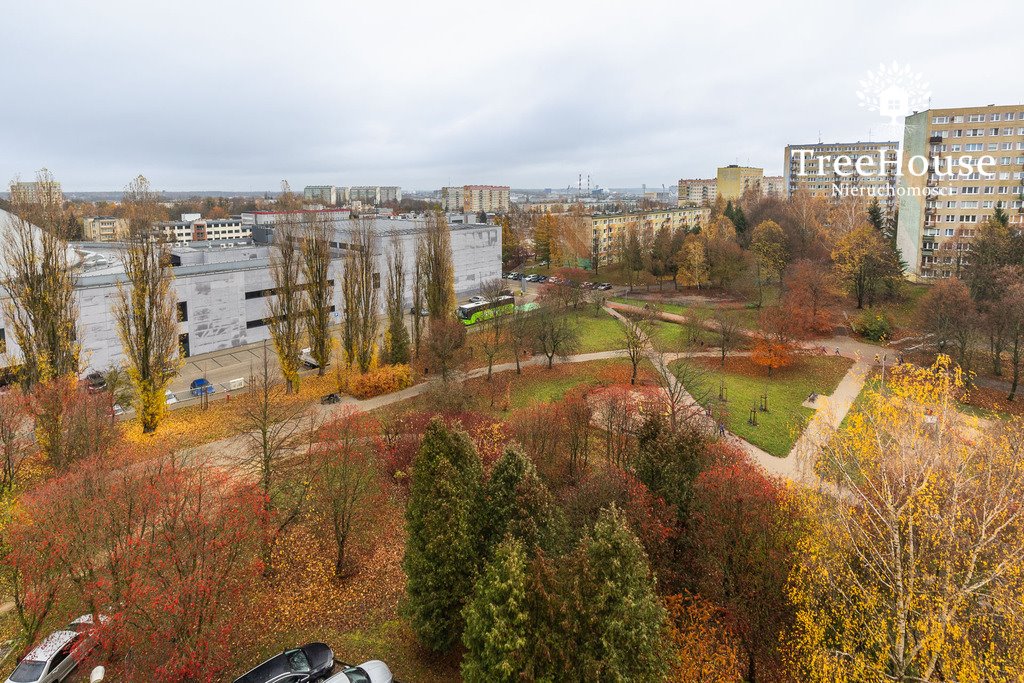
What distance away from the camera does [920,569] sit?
11.0 metres

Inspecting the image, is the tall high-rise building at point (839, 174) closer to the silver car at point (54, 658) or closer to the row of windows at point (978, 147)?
the row of windows at point (978, 147)

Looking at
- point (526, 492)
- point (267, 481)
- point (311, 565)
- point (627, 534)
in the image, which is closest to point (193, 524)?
point (267, 481)

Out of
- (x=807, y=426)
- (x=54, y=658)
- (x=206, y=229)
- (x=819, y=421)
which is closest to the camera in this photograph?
(x=54, y=658)

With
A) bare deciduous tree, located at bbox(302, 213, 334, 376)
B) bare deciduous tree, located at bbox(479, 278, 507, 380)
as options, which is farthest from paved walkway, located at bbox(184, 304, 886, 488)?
bare deciduous tree, located at bbox(302, 213, 334, 376)

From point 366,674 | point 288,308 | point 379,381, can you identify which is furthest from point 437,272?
point 366,674

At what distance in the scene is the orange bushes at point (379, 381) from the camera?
30.3 metres

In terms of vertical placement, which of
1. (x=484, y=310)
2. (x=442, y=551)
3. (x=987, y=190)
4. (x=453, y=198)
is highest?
(x=453, y=198)

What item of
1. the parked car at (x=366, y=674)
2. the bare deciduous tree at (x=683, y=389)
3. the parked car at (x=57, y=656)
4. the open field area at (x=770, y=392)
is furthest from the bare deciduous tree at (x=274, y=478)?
the open field area at (x=770, y=392)

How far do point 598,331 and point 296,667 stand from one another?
33.5m

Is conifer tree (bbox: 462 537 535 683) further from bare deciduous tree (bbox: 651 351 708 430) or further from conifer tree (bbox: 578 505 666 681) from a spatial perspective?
bare deciduous tree (bbox: 651 351 708 430)

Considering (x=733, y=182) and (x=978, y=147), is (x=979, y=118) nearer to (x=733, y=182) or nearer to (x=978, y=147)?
(x=978, y=147)

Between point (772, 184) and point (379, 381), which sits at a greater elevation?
point (772, 184)

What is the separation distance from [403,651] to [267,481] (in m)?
5.97

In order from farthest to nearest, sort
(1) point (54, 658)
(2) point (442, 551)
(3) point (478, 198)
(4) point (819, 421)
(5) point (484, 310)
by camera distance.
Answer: (3) point (478, 198)
(5) point (484, 310)
(4) point (819, 421)
(2) point (442, 551)
(1) point (54, 658)
